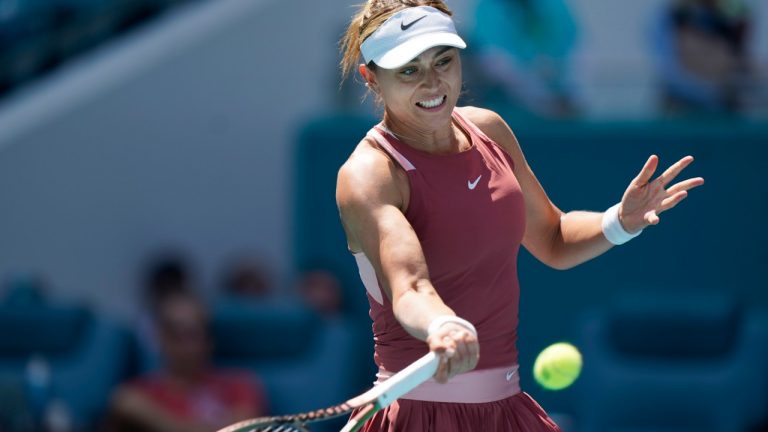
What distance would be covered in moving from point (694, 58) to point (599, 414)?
2.12m

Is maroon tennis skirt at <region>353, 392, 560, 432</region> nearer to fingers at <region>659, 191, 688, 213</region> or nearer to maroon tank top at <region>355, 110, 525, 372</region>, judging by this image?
maroon tank top at <region>355, 110, 525, 372</region>

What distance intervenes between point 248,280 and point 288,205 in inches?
39.9

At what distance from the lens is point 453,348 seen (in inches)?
106

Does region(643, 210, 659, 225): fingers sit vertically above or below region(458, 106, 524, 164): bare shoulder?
below

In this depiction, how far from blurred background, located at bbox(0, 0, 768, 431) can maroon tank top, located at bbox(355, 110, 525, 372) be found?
10.9ft

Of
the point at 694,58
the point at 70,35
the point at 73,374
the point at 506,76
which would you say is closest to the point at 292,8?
the point at 70,35

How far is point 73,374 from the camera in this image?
651 cm

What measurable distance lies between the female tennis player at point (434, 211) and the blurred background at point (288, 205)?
3.32m

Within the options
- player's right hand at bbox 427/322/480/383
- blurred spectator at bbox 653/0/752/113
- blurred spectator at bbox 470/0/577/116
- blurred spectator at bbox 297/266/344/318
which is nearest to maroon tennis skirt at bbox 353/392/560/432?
player's right hand at bbox 427/322/480/383

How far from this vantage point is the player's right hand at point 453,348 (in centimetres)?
271

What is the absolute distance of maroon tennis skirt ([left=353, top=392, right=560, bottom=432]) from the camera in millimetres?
3150

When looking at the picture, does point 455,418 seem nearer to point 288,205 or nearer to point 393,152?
point 393,152

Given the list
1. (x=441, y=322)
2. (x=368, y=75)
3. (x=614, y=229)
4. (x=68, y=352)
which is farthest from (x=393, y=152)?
(x=68, y=352)

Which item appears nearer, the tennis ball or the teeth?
the teeth
